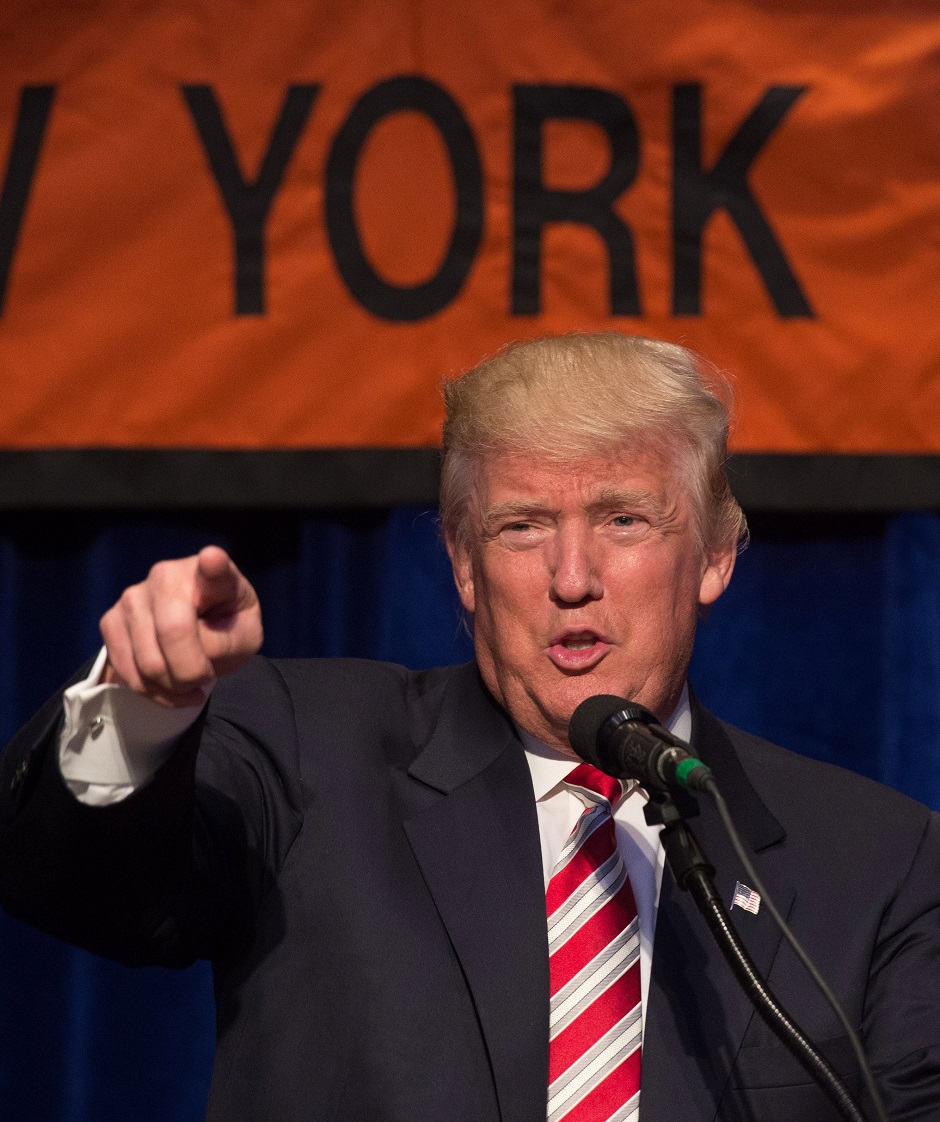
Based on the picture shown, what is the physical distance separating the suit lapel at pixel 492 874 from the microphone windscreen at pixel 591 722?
1.00 ft

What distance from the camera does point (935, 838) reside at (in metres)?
1.64

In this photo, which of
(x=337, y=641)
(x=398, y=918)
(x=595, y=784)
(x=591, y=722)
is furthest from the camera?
(x=337, y=641)

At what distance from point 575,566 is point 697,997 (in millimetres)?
432

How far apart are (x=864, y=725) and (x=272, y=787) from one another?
1.35 metres

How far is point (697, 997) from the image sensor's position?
1.41 m

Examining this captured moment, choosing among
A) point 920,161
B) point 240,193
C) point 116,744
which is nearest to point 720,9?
point 920,161

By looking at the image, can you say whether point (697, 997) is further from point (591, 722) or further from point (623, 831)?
point (591, 722)

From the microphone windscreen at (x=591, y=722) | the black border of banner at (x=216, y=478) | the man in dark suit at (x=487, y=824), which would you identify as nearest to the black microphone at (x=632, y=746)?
the microphone windscreen at (x=591, y=722)

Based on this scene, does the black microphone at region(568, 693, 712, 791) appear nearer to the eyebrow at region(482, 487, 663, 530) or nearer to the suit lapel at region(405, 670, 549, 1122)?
the suit lapel at region(405, 670, 549, 1122)

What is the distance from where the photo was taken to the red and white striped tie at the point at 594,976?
1.36 meters

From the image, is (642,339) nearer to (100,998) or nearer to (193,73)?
(193,73)

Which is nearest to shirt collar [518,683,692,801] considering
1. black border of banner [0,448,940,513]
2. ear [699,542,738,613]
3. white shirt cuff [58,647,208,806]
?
ear [699,542,738,613]

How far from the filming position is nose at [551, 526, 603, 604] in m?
1.51

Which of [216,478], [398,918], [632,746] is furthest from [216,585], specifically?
[216,478]
